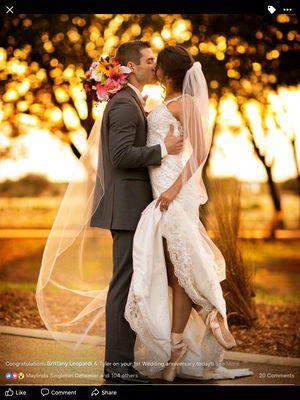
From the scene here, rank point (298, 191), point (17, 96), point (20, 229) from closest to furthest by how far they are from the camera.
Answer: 1. point (17, 96)
2. point (20, 229)
3. point (298, 191)

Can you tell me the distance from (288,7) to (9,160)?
5458 mm

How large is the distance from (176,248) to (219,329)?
49 centimetres

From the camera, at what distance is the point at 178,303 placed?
373 centimetres

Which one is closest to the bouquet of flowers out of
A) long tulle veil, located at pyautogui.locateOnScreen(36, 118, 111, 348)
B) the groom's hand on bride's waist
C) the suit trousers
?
long tulle veil, located at pyautogui.locateOnScreen(36, 118, 111, 348)

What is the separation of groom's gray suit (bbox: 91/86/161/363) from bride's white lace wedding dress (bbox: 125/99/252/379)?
66mm

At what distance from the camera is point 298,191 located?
1354cm

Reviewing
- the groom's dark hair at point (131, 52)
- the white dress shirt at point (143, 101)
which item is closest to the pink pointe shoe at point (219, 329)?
the white dress shirt at point (143, 101)

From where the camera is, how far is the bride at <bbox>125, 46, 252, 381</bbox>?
361cm

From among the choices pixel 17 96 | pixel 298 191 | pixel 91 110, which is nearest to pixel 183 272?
pixel 91 110

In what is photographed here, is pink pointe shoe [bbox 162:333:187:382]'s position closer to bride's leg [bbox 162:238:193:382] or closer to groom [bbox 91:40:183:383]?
bride's leg [bbox 162:238:193:382]

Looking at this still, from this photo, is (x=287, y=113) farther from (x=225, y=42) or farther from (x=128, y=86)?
(x=128, y=86)
